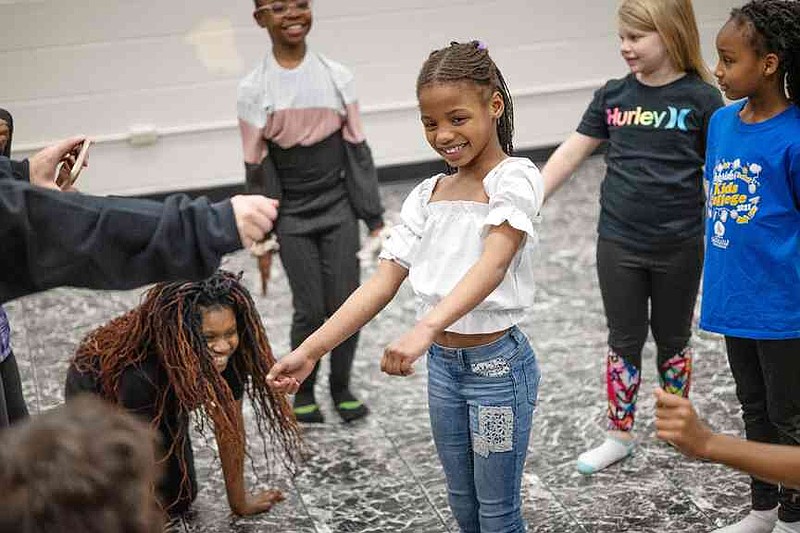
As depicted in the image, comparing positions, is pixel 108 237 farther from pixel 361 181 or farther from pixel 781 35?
pixel 361 181

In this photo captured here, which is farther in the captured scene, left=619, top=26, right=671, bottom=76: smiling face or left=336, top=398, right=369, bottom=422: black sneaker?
left=336, top=398, right=369, bottom=422: black sneaker

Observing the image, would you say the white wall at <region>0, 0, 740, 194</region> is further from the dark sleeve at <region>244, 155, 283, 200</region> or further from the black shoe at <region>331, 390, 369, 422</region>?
the black shoe at <region>331, 390, 369, 422</region>

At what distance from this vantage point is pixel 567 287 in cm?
464

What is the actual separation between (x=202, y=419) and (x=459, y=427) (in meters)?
0.91

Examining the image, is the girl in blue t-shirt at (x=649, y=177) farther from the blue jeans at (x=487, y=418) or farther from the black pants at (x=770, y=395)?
the blue jeans at (x=487, y=418)

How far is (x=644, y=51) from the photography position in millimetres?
2969

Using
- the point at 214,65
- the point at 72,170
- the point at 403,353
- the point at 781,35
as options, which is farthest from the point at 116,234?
the point at 214,65

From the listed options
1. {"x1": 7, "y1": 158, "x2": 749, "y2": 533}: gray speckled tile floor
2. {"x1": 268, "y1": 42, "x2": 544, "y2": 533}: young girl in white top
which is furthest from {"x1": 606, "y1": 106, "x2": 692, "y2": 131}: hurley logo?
{"x1": 7, "y1": 158, "x2": 749, "y2": 533}: gray speckled tile floor

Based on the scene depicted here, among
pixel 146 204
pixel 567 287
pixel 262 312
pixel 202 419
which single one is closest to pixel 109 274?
pixel 146 204

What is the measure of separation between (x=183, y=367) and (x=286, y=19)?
112cm

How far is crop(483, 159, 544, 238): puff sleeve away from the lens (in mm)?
2191

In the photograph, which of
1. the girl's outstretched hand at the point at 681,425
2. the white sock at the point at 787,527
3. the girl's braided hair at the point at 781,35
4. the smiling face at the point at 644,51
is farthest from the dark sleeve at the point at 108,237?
the white sock at the point at 787,527

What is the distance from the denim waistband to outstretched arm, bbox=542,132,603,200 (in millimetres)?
773

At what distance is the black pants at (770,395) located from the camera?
8.50 ft
